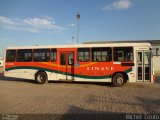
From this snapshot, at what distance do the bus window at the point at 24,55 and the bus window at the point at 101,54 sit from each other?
17.4 ft

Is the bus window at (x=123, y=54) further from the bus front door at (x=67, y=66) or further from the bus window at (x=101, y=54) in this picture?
the bus front door at (x=67, y=66)

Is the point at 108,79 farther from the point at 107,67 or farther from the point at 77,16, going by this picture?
the point at 77,16

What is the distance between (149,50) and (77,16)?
88.2ft

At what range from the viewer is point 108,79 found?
17.0 meters

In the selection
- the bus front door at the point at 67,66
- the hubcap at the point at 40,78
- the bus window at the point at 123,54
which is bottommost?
the hubcap at the point at 40,78

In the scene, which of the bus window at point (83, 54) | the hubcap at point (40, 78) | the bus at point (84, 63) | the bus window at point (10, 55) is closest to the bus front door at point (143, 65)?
the bus at point (84, 63)

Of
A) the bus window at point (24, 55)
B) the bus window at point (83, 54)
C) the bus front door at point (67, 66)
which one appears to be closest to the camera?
A: the bus window at point (83, 54)

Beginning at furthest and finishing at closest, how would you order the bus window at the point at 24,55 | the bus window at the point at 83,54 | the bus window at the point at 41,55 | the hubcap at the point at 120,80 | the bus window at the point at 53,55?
the bus window at the point at 24,55 → the bus window at the point at 41,55 → the bus window at the point at 53,55 → the bus window at the point at 83,54 → the hubcap at the point at 120,80

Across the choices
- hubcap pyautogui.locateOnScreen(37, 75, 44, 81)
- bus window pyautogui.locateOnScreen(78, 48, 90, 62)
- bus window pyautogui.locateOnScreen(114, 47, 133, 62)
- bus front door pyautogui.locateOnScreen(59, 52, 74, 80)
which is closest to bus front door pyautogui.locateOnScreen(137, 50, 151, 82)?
bus window pyautogui.locateOnScreen(114, 47, 133, 62)

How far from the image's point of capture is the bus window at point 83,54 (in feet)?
57.5

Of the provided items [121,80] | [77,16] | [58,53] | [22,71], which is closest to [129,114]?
[121,80]

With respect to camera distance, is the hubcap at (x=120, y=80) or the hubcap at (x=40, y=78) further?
the hubcap at (x=40, y=78)

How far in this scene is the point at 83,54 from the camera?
57.9ft

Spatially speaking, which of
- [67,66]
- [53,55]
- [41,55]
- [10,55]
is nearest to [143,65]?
[67,66]
